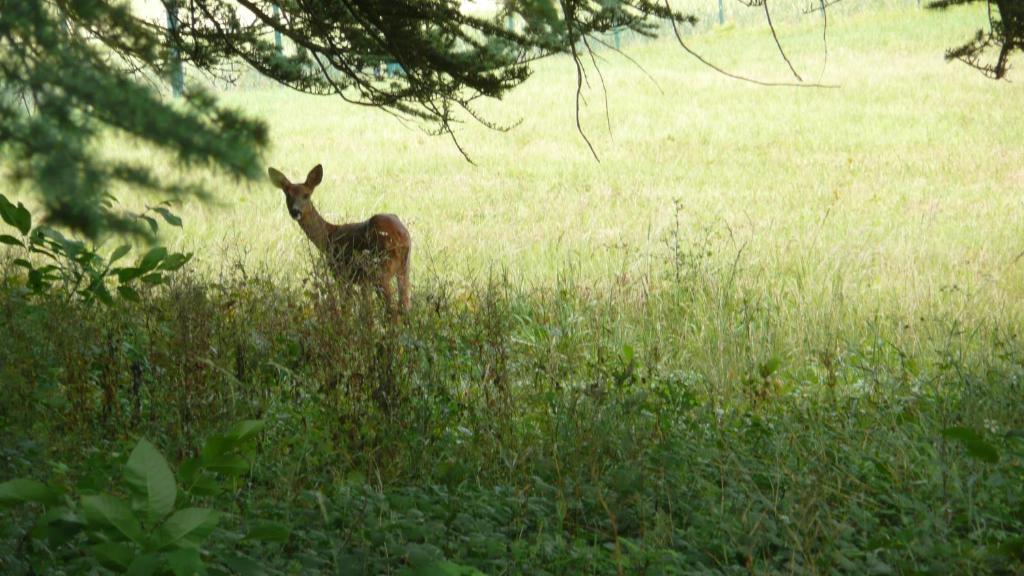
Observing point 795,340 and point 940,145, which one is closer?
point 795,340

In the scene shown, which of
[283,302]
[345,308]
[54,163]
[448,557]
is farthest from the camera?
[283,302]

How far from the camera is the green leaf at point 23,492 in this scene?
7.19 feet

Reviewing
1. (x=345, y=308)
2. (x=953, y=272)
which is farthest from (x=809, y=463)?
(x=953, y=272)

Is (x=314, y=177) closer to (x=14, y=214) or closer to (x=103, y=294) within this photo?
(x=103, y=294)

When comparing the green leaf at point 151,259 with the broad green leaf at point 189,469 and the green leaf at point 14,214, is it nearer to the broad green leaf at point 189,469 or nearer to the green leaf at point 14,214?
the green leaf at point 14,214

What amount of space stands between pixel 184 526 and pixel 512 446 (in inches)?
101

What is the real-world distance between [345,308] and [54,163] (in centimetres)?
339

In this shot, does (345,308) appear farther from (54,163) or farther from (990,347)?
(990,347)

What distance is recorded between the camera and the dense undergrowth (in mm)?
3420

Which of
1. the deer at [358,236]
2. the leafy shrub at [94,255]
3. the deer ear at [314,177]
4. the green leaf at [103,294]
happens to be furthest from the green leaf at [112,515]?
the deer ear at [314,177]

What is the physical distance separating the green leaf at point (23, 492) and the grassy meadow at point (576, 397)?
47 centimetres

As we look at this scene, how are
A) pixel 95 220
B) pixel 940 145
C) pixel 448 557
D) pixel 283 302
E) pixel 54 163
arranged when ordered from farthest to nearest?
1. pixel 940 145
2. pixel 283 302
3. pixel 448 557
4. pixel 95 220
5. pixel 54 163

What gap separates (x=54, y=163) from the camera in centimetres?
172

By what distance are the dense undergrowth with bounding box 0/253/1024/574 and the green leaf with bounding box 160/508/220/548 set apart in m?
0.41
